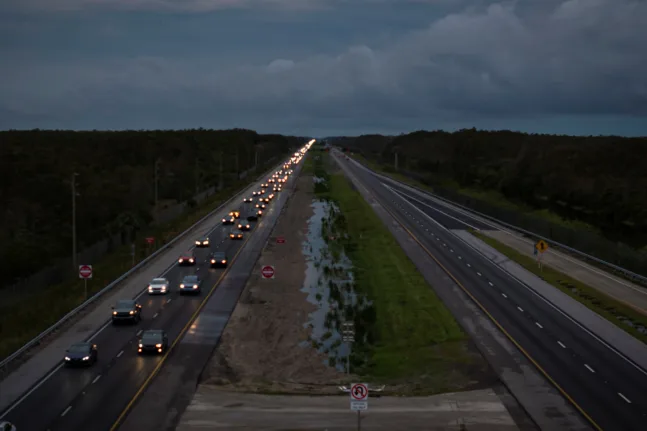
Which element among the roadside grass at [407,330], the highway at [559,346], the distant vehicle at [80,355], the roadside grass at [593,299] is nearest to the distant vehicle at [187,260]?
the roadside grass at [407,330]

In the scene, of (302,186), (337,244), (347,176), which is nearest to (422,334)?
(337,244)

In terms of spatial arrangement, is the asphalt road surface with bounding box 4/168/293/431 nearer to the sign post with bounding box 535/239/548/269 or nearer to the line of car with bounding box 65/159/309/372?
the line of car with bounding box 65/159/309/372

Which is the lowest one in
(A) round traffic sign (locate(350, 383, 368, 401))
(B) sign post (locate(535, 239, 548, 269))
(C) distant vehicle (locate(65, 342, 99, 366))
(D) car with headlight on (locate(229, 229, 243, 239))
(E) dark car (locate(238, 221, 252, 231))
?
(E) dark car (locate(238, 221, 252, 231))

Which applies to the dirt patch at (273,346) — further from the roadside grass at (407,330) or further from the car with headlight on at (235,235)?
the car with headlight on at (235,235)

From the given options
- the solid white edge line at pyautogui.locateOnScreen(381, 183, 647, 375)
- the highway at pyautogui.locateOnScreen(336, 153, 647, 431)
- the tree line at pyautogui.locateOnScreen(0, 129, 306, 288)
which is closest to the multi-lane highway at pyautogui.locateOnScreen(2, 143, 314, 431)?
the highway at pyautogui.locateOnScreen(336, 153, 647, 431)

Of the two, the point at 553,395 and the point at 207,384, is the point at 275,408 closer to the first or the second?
the point at 207,384

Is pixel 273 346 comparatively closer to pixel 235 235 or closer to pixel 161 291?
pixel 161 291
